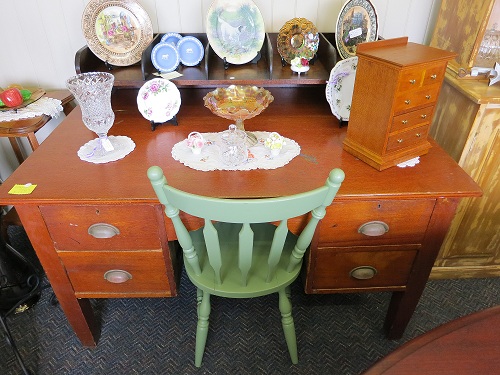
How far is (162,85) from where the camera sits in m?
1.31

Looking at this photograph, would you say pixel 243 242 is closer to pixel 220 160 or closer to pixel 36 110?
pixel 220 160

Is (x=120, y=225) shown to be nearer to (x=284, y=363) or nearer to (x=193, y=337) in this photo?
(x=193, y=337)

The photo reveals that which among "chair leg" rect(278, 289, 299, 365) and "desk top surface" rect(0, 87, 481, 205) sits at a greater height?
"desk top surface" rect(0, 87, 481, 205)

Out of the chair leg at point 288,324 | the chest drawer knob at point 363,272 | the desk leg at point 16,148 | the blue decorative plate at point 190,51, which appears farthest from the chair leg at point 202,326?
the desk leg at point 16,148

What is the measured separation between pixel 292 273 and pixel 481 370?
0.62m

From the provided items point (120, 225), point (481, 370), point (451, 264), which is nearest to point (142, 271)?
point (120, 225)

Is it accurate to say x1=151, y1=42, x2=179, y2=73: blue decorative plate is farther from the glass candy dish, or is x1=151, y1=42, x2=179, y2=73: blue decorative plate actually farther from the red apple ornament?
the red apple ornament

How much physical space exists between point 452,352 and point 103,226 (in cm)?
90

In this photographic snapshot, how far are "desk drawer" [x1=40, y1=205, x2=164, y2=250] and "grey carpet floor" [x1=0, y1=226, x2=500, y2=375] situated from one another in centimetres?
52

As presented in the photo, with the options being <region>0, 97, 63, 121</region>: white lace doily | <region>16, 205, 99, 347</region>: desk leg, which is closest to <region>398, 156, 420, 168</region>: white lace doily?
<region>16, 205, 99, 347</region>: desk leg

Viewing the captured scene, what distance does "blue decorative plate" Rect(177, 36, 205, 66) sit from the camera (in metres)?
1.41

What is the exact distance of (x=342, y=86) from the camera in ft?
4.30

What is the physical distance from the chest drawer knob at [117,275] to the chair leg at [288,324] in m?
0.50

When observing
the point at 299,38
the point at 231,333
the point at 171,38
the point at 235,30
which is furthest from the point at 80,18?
the point at 231,333
